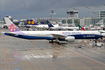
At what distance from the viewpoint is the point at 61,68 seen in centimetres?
2344

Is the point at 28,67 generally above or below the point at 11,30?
below

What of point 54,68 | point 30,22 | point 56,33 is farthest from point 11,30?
point 30,22

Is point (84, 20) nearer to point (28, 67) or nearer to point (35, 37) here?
point (35, 37)

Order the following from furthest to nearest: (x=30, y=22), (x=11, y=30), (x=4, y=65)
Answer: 1. (x=30, y=22)
2. (x=11, y=30)
3. (x=4, y=65)

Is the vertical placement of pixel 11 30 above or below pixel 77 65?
above

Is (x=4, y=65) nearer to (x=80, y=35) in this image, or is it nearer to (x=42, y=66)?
(x=42, y=66)

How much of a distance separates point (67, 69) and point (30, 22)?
10372 centimetres

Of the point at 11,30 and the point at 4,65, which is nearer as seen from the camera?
the point at 4,65

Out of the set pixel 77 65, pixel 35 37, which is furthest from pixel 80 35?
pixel 77 65

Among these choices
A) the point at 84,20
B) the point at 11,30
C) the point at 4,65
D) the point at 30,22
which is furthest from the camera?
the point at 84,20

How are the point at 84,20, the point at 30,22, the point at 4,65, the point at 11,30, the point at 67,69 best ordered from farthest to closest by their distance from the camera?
the point at 84,20 < the point at 30,22 < the point at 11,30 < the point at 4,65 < the point at 67,69

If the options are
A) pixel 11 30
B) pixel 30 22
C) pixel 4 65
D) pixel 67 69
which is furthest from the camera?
pixel 30 22

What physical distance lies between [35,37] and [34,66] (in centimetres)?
2549

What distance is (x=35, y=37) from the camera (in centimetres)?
4959
